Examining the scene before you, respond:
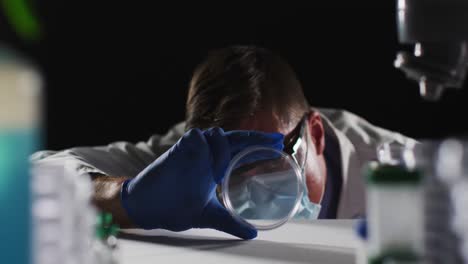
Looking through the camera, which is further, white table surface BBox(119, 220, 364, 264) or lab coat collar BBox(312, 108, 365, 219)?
lab coat collar BBox(312, 108, 365, 219)

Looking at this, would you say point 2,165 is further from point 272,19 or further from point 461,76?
point 272,19

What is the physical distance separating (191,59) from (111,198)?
40.7 inches

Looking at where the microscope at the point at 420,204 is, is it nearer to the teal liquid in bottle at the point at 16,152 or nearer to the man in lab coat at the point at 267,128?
the teal liquid in bottle at the point at 16,152

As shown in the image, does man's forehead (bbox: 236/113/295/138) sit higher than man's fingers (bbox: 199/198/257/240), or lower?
higher

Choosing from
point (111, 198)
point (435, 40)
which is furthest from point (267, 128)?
point (435, 40)

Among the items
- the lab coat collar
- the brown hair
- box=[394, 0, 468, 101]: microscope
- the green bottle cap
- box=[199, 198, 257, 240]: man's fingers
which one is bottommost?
the lab coat collar

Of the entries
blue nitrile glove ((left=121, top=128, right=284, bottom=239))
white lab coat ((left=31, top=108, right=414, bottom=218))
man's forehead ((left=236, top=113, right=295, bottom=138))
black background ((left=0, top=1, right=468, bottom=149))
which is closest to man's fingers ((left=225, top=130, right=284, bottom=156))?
blue nitrile glove ((left=121, top=128, right=284, bottom=239))

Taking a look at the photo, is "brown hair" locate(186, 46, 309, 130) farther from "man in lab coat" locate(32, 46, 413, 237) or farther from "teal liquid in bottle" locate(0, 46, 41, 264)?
"teal liquid in bottle" locate(0, 46, 41, 264)

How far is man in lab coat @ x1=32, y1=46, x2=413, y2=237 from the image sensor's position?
178 cm

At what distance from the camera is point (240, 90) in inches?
72.6

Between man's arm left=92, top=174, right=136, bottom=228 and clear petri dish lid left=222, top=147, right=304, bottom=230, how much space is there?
0.18 meters

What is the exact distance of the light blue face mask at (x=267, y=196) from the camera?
129cm

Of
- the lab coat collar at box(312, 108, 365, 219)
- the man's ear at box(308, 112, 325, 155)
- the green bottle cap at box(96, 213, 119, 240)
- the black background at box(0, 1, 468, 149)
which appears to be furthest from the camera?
the black background at box(0, 1, 468, 149)

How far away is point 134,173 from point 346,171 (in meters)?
0.56
